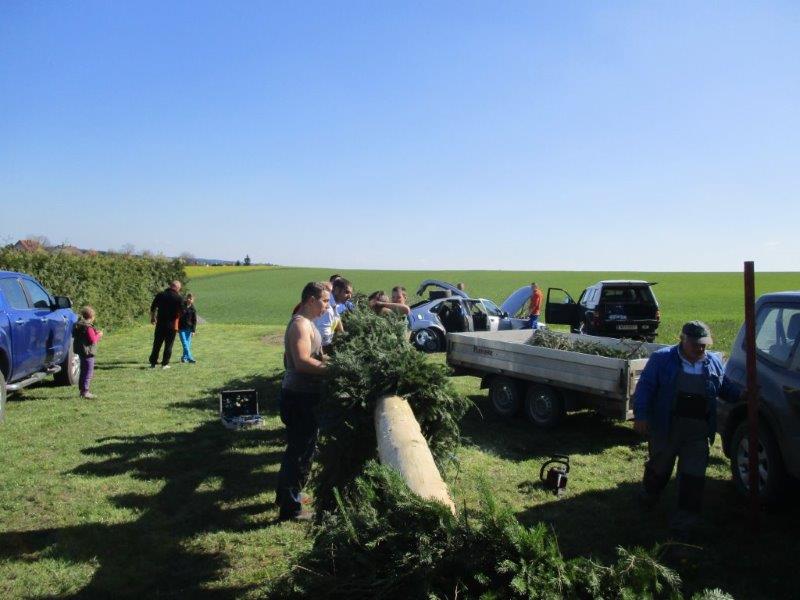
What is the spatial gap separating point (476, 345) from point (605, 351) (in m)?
1.88

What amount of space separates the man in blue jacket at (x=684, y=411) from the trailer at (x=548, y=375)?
191 centimetres

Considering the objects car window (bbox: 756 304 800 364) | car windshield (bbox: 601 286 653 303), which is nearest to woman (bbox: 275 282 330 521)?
car window (bbox: 756 304 800 364)

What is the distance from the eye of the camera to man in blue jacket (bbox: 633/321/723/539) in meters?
4.84

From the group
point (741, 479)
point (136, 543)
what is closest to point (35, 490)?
point (136, 543)

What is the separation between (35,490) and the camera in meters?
5.57

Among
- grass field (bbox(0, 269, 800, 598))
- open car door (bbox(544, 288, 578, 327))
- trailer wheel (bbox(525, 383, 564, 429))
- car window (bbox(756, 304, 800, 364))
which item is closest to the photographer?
grass field (bbox(0, 269, 800, 598))

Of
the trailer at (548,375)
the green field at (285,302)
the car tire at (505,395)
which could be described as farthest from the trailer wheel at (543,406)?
the green field at (285,302)

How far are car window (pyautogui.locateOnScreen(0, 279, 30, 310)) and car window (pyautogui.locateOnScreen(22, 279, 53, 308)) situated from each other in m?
0.21

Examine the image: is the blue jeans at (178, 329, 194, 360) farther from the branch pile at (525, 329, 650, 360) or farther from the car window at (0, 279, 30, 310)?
the branch pile at (525, 329, 650, 360)

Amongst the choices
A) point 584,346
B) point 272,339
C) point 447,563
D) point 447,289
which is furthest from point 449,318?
point 447,563

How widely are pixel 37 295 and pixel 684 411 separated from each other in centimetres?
996

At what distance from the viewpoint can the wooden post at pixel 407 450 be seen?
8.98 feet

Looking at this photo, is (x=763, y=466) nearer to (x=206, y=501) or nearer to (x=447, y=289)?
(x=206, y=501)

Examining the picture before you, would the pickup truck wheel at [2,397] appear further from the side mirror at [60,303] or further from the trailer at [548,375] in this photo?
the trailer at [548,375]
